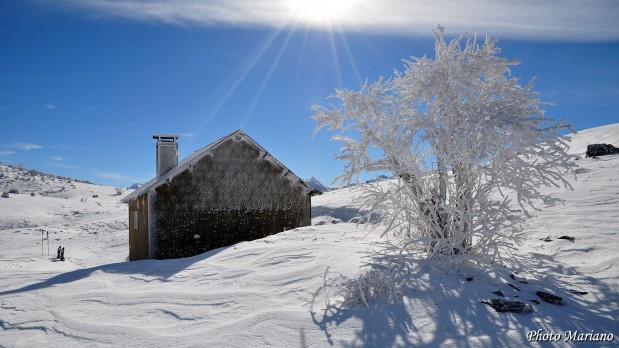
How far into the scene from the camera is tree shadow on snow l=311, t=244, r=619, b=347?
3883 millimetres

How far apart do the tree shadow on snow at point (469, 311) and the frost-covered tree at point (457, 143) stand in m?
0.67

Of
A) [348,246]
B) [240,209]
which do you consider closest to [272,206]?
[240,209]

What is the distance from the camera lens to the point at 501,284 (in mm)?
5074

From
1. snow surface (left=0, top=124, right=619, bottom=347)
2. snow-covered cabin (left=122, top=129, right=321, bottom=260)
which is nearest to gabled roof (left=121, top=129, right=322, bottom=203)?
snow-covered cabin (left=122, top=129, right=321, bottom=260)

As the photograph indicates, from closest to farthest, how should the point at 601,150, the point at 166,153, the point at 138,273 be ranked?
the point at 138,273 < the point at 601,150 < the point at 166,153

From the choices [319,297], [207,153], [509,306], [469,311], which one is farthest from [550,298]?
[207,153]

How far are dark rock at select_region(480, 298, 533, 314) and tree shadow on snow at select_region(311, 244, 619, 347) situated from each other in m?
0.06

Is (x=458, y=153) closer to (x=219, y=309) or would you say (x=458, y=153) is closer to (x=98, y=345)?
(x=219, y=309)

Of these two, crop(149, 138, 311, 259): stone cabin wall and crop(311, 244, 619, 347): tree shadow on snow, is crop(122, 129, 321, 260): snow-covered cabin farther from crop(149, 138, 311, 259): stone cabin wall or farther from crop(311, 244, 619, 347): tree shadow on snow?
crop(311, 244, 619, 347): tree shadow on snow

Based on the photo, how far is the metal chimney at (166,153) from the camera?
51.1 feet

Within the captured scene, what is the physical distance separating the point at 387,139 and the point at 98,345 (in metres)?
5.44

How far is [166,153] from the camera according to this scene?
621 inches

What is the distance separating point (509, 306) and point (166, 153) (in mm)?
14289

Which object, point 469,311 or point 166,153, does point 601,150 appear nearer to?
point 469,311
